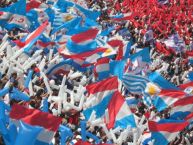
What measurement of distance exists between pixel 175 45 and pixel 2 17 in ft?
22.8

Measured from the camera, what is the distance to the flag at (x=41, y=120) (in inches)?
314

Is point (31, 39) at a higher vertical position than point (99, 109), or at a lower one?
higher

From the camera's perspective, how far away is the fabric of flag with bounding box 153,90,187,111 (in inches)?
453

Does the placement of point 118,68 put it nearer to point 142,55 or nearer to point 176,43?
point 142,55

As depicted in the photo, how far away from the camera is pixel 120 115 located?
397 inches

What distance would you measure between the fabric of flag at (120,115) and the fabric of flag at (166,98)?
1.50 metres

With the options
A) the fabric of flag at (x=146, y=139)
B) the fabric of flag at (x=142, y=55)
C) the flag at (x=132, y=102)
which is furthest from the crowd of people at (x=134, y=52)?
the fabric of flag at (x=142, y=55)

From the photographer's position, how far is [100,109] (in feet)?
33.8

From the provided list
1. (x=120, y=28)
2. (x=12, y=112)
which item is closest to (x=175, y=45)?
(x=120, y=28)

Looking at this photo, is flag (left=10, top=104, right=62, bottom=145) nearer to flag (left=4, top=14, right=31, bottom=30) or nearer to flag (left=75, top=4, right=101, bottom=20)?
flag (left=4, top=14, right=31, bottom=30)

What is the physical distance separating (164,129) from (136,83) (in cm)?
284

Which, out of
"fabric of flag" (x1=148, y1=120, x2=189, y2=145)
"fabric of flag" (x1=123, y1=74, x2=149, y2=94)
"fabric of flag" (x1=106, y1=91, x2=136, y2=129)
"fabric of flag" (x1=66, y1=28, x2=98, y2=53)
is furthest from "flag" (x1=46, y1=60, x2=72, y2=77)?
"fabric of flag" (x1=148, y1=120, x2=189, y2=145)

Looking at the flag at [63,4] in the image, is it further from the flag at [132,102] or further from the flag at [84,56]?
the flag at [132,102]

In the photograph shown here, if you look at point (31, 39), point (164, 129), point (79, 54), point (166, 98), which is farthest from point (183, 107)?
point (31, 39)
